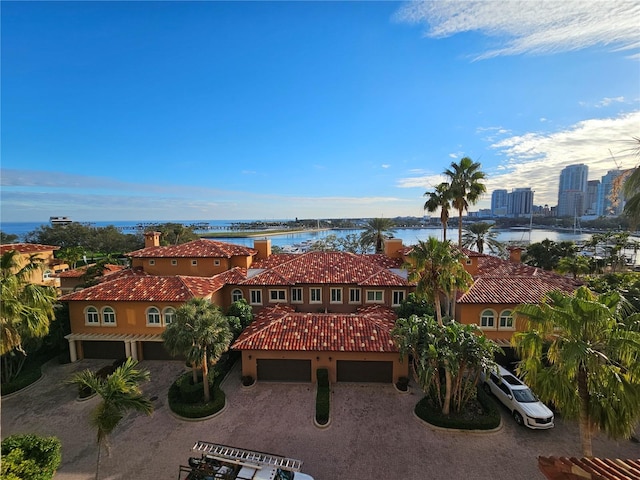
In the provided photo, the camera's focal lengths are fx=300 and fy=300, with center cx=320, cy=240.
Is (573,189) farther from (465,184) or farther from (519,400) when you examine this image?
(519,400)

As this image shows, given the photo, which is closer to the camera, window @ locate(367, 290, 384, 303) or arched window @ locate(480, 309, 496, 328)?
arched window @ locate(480, 309, 496, 328)

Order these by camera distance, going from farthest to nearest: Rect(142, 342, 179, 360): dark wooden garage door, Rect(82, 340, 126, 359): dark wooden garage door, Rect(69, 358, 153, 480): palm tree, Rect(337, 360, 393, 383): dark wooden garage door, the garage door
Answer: Rect(82, 340, 126, 359): dark wooden garage door < Rect(142, 342, 179, 360): dark wooden garage door < the garage door < Rect(337, 360, 393, 383): dark wooden garage door < Rect(69, 358, 153, 480): palm tree

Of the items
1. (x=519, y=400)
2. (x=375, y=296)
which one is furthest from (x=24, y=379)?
(x=519, y=400)

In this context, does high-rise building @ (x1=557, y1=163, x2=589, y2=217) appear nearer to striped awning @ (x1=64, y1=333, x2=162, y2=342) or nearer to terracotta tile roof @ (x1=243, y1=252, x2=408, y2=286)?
terracotta tile roof @ (x1=243, y1=252, x2=408, y2=286)

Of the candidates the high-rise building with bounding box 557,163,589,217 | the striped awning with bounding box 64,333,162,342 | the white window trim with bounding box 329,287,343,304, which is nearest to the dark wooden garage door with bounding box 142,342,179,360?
the striped awning with bounding box 64,333,162,342

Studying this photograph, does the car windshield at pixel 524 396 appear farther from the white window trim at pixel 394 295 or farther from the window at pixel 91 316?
the window at pixel 91 316

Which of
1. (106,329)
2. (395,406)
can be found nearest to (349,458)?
(395,406)

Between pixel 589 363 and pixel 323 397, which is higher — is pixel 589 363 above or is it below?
above

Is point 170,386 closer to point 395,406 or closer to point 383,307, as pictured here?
point 395,406
